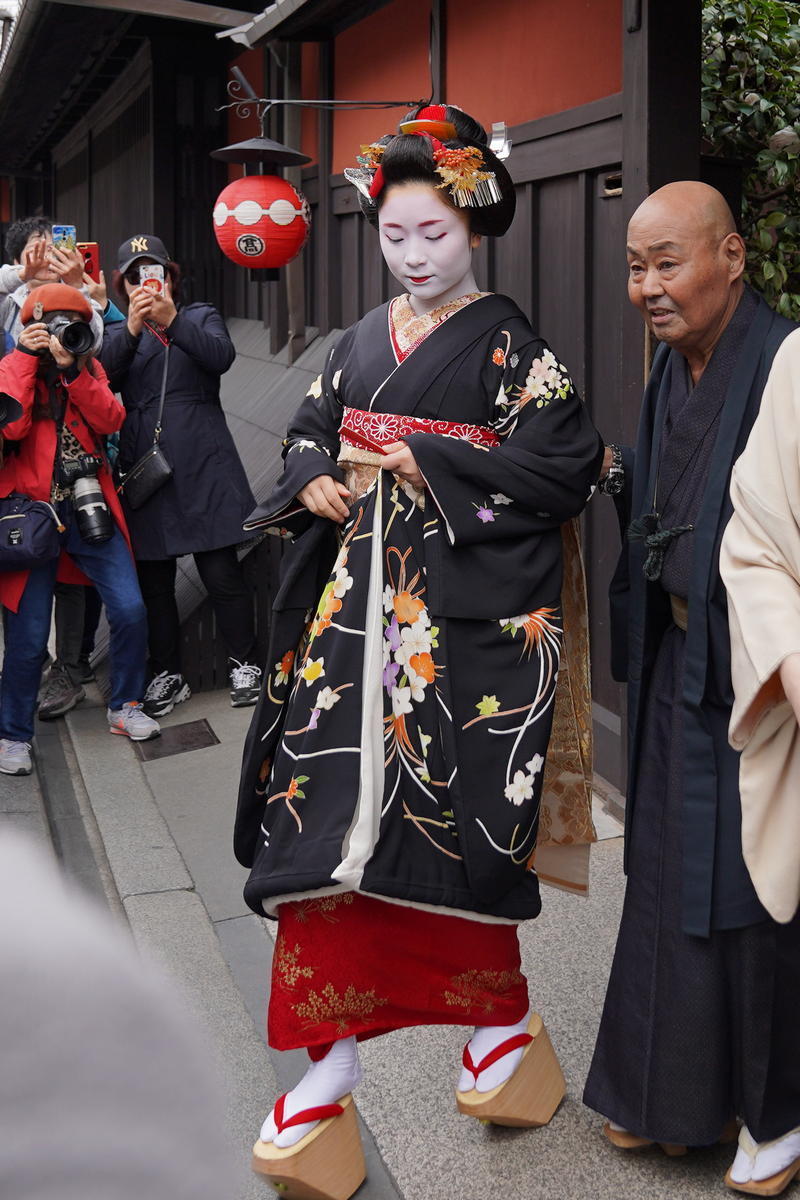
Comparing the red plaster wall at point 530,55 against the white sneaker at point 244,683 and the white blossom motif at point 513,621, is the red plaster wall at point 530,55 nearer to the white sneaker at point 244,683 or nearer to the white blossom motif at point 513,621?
the white blossom motif at point 513,621

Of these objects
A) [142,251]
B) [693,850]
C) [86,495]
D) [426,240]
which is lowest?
[693,850]

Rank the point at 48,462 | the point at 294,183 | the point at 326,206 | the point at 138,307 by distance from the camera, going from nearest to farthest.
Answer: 1. the point at 48,462
2. the point at 138,307
3. the point at 326,206
4. the point at 294,183

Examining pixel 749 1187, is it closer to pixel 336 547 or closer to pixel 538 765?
pixel 538 765

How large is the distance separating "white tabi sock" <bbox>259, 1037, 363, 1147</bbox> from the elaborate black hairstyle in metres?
1.86

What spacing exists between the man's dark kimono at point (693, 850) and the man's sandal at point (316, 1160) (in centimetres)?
54

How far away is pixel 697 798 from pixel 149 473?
3.98m

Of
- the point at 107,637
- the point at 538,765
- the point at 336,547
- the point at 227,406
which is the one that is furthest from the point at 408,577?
the point at 227,406

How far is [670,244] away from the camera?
273 cm

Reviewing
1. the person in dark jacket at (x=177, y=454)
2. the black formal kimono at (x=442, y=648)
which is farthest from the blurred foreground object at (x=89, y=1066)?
the person in dark jacket at (x=177, y=454)

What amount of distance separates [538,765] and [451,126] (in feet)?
4.68

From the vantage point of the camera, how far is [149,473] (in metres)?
6.16

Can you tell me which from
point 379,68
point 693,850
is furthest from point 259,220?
point 693,850

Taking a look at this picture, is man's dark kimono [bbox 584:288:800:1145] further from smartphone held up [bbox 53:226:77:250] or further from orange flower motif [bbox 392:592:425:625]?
smartphone held up [bbox 53:226:77:250]

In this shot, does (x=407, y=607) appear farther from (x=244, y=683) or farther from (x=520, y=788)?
(x=244, y=683)
